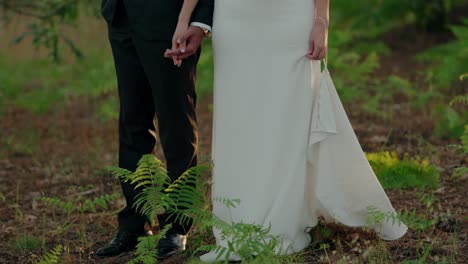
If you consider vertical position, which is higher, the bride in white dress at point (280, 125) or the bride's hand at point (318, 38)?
the bride's hand at point (318, 38)

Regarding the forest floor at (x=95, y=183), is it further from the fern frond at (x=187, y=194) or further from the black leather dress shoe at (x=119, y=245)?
the fern frond at (x=187, y=194)

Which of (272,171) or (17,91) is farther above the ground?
(272,171)

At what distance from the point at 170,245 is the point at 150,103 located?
0.73 m

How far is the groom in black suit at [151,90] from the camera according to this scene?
4121mm

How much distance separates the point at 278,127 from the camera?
4.10m

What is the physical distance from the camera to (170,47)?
4.16 m

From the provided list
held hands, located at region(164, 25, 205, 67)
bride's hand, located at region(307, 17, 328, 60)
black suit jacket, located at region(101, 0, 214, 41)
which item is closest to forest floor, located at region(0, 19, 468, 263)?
held hands, located at region(164, 25, 205, 67)

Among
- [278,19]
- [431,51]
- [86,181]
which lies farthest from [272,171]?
[431,51]

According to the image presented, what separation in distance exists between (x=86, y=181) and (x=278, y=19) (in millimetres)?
2684

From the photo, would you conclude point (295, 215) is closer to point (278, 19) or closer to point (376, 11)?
point (278, 19)

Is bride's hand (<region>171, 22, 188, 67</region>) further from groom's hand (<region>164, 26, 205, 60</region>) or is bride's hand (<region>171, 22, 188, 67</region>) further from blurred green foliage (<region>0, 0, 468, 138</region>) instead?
blurred green foliage (<region>0, 0, 468, 138</region>)

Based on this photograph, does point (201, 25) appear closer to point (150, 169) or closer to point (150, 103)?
point (150, 103)

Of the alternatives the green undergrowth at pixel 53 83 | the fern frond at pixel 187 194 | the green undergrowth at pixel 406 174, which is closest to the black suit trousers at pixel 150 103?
the fern frond at pixel 187 194

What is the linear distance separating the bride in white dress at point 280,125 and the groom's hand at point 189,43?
9 cm
